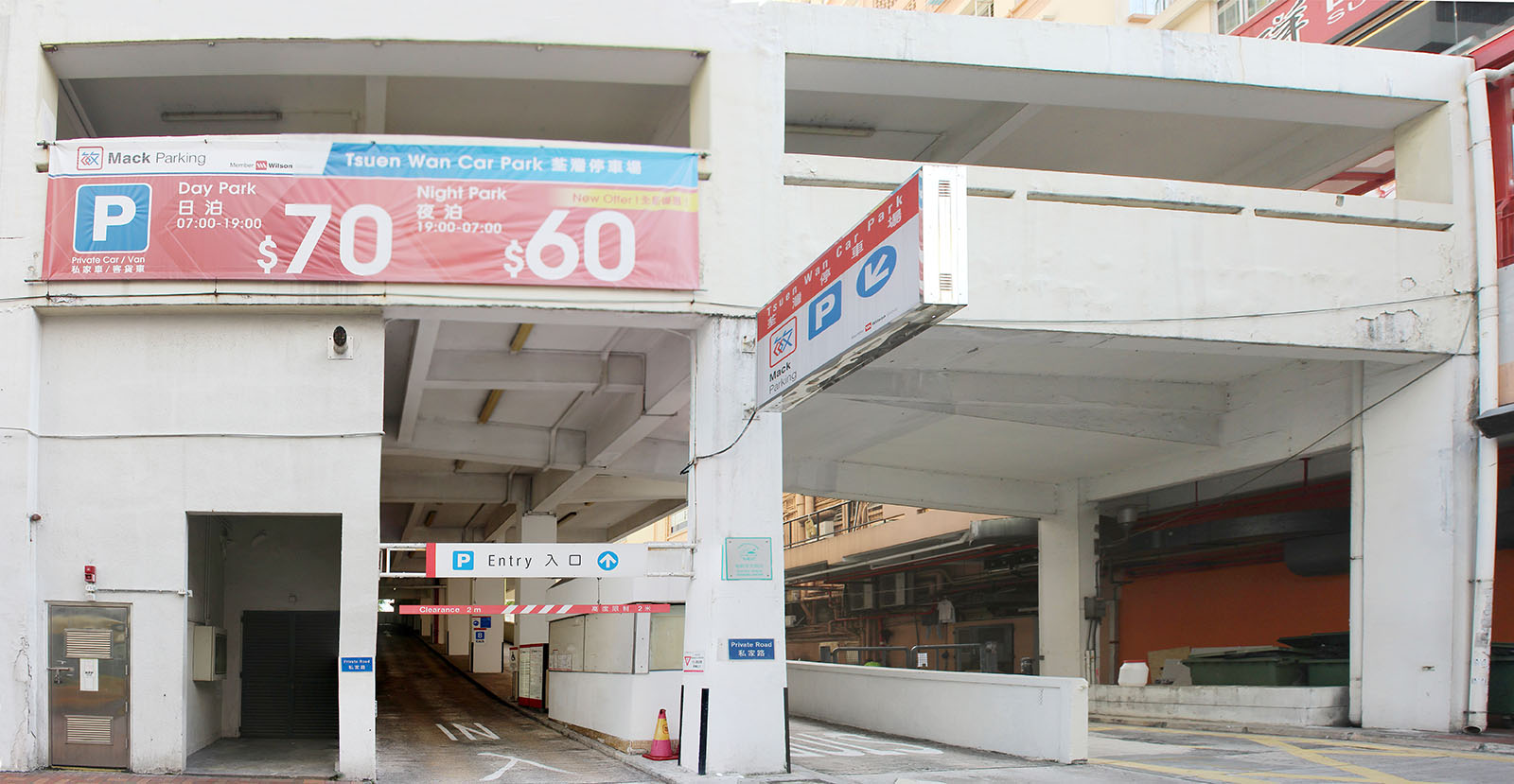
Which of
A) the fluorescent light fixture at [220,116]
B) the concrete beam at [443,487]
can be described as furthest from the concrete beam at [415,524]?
the fluorescent light fixture at [220,116]

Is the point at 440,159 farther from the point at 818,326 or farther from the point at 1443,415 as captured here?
the point at 1443,415

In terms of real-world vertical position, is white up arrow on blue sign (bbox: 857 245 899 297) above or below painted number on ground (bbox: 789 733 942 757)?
above

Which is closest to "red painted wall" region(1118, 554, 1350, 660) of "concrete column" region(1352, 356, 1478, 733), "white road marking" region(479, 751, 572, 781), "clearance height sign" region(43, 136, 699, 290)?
"concrete column" region(1352, 356, 1478, 733)

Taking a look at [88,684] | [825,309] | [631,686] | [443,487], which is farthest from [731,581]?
[443,487]

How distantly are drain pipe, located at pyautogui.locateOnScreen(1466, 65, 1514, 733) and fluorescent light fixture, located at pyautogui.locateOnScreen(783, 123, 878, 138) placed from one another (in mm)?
8657

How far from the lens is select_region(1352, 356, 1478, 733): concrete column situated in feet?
54.6

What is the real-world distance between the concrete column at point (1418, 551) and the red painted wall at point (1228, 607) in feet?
15.1

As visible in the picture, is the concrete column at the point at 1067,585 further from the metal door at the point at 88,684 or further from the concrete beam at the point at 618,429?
the metal door at the point at 88,684

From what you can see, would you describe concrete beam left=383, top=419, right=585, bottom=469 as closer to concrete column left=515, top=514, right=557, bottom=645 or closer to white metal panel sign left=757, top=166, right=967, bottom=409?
concrete column left=515, top=514, right=557, bottom=645

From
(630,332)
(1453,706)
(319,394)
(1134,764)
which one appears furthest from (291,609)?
(1453,706)

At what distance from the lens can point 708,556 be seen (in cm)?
1498

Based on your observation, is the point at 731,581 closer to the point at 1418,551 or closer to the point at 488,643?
the point at 1418,551

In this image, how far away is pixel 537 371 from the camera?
20156mm

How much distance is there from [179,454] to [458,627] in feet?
111
